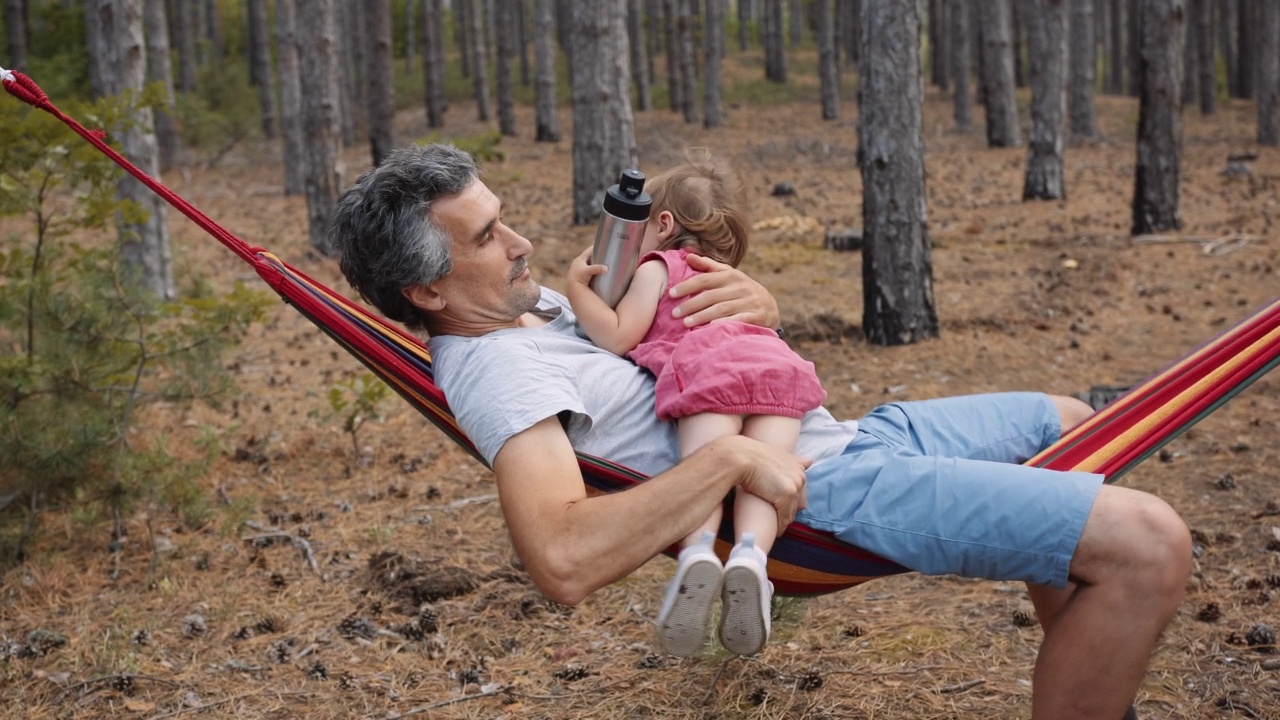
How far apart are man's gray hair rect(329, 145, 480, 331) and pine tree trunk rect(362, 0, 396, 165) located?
11379 mm

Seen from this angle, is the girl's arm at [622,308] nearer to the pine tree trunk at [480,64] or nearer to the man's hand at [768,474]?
the man's hand at [768,474]

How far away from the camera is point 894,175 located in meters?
5.68

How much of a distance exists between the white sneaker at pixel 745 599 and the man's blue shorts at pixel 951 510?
0.23 m

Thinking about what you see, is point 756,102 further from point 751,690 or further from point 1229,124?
point 751,690

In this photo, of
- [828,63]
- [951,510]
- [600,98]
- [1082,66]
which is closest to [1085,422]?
[951,510]

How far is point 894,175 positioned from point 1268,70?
1143 cm

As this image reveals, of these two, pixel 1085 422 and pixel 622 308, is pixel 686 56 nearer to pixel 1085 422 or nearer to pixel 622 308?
pixel 622 308

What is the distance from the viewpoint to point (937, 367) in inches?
219

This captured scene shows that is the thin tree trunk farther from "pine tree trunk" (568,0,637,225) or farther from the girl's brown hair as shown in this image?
the girl's brown hair

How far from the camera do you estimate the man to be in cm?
182

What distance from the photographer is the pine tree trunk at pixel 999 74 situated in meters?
14.0

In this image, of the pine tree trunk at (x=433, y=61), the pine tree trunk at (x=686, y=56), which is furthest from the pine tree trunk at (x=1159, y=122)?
the pine tree trunk at (x=433, y=61)

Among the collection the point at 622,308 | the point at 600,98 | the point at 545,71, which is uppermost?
the point at 545,71

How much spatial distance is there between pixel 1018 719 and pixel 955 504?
0.94m
